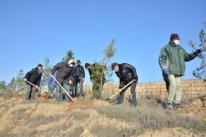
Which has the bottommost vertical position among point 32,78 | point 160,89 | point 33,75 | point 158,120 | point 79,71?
point 158,120

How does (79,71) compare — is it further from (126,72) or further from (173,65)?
(173,65)

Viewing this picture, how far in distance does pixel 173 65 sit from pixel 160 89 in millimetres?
4961

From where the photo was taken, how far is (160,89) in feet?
44.6

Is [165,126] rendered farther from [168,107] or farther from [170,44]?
[170,44]

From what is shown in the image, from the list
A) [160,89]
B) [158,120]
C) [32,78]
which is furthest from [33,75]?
[158,120]

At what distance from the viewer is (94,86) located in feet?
40.9

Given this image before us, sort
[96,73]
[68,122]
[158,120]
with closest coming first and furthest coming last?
1. [158,120]
2. [68,122]
3. [96,73]

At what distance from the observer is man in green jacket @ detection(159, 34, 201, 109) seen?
869cm

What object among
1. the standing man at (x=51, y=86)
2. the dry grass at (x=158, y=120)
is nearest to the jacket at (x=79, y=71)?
the standing man at (x=51, y=86)

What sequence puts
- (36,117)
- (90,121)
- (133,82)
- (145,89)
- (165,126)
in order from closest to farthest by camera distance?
1. (165,126)
2. (90,121)
3. (36,117)
4. (133,82)
5. (145,89)

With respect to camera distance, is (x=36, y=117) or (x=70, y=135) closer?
(x=70, y=135)

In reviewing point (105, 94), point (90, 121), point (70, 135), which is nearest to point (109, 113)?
point (90, 121)

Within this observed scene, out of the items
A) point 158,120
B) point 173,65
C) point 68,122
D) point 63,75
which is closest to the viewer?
point 158,120

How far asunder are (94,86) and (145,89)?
284 centimetres
